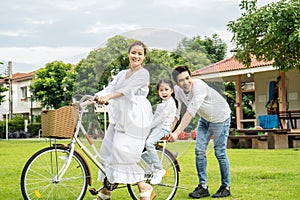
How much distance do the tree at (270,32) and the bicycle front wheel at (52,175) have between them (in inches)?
368

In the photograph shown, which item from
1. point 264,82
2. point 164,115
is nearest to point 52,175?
point 164,115

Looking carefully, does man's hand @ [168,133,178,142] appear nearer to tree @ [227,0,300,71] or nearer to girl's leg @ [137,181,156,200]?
girl's leg @ [137,181,156,200]

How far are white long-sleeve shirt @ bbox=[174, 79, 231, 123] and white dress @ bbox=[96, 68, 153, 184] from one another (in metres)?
0.41

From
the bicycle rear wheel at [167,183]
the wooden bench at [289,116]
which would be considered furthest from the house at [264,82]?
the bicycle rear wheel at [167,183]

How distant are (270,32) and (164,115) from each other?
979 cm

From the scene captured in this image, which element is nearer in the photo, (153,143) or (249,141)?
(153,143)

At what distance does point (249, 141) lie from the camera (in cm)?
1652

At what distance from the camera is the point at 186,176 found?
7.93 m

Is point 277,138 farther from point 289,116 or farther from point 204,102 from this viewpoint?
point 204,102

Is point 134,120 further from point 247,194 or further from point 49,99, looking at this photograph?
point 49,99

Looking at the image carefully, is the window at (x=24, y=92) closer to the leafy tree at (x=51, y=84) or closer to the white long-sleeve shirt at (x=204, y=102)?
the leafy tree at (x=51, y=84)

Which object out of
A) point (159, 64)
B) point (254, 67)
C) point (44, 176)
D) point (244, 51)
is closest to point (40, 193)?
point (44, 176)

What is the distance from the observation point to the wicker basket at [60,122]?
15.8 feet

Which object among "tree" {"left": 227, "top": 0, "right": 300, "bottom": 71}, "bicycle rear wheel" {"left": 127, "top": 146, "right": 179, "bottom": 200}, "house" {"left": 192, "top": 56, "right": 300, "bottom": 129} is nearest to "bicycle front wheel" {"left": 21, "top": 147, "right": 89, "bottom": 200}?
"bicycle rear wheel" {"left": 127, "top": 146, "right": 179, "bottom": 200}
